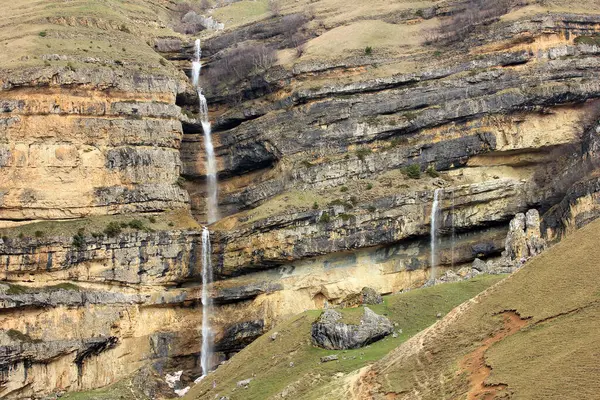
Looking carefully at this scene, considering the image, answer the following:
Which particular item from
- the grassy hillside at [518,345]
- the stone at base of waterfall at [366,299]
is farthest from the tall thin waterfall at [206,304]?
the grassy hillside at [518,345]

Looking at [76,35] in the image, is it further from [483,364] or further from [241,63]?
[483,364]

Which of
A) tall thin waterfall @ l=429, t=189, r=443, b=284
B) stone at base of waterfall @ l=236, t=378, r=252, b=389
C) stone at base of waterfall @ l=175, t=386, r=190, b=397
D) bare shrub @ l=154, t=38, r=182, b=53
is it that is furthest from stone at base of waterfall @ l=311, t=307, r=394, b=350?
bare shrub @ l=154, t=38, r=182, b=53

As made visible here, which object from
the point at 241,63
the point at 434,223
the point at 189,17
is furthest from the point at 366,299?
the point at 189,17

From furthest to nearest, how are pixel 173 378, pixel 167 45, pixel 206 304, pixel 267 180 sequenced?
pixel 167 45 < pixel 267 180 < pixel 206 304 < pixel 173 378

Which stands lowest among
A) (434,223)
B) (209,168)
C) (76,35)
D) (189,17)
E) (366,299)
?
(366,299)

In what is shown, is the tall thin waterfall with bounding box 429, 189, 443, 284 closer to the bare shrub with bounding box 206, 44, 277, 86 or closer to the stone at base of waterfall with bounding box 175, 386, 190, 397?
the stone at base of waterfall with bounding box 175, 386, 190, 397
